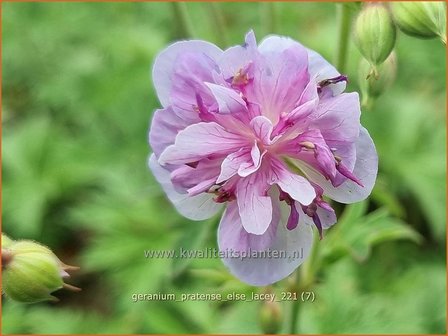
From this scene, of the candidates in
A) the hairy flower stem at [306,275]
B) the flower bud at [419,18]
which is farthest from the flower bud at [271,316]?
the flower bud at [419,18]

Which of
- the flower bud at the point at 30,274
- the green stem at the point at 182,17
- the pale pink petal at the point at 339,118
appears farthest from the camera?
the green stem at the point at 182,17

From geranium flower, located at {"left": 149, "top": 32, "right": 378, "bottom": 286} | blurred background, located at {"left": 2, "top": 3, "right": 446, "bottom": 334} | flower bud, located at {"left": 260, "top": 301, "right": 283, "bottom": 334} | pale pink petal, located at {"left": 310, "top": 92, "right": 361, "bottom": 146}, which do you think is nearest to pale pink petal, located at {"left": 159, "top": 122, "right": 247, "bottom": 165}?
geranium flower, located at {"left": 149, "top": 32, "right": 378, "bottom": 286}

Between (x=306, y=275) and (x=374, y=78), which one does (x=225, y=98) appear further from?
(x=306, y=275)

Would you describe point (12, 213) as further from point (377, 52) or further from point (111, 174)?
point (377, 52)

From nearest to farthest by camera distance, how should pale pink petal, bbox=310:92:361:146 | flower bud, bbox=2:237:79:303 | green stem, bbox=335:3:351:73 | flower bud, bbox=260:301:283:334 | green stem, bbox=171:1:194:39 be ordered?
1. pale pink petal, bbox=310:92:361:146
2. flower bud, bbox=2:237:79:303
3. green stem, bbox=335:3:351:73
4. flower bud, bbox=260:301:283:334
5. green stem, bbox=171:1:194:39

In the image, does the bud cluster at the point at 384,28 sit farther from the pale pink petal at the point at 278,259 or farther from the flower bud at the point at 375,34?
the pale pink petal at the point at 278,259

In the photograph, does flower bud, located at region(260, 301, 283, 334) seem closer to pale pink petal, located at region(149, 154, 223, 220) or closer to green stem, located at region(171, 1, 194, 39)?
pale pink petal, located at region(149, 154, 223, 220)

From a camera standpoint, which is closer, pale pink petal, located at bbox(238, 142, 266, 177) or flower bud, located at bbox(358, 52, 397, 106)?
pale pink petal, located at bbox(238, 142, 266, 177)
